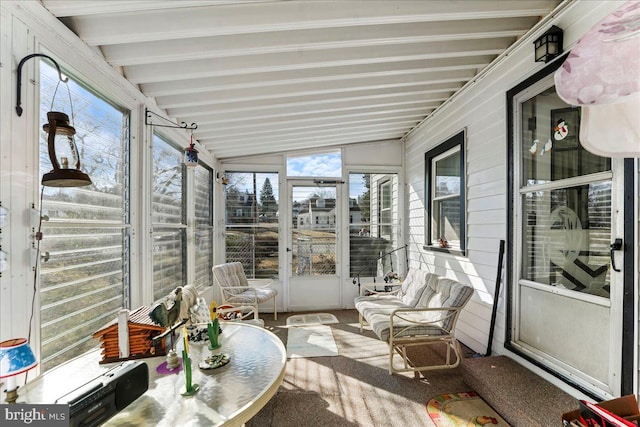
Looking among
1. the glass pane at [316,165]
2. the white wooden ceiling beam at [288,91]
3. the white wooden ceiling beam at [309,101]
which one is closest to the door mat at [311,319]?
the glass pane at [316,165]

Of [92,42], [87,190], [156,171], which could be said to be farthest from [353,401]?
[92,42]

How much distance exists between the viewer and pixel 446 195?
12.2 ft

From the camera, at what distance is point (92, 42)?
176 centimetres

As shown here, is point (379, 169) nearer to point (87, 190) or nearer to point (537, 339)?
point (537, 339)

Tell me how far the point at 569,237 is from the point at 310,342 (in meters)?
2.70

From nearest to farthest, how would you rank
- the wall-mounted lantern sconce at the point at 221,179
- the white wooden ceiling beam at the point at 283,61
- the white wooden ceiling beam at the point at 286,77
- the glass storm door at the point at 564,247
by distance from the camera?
the glass storm door at the point at 564,247
the white wooden ceiling beam at the point at 283,61
the white wooden ceiling beam at the point at 286,77
the wall-mounted lantern sconce at the point at 221,179

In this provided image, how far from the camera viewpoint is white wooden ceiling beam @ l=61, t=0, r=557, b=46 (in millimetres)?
1711

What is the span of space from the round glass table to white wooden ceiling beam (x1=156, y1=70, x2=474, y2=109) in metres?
2.10

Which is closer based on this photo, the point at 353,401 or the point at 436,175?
the point at 353,401

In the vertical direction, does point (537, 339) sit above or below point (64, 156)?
below

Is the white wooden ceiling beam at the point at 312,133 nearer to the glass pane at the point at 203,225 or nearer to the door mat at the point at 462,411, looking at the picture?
the glass pane at the point at 203,225

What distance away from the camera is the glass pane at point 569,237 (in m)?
1.82

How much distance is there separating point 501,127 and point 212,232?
401cm

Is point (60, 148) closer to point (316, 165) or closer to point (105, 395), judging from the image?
point (105, 395)
